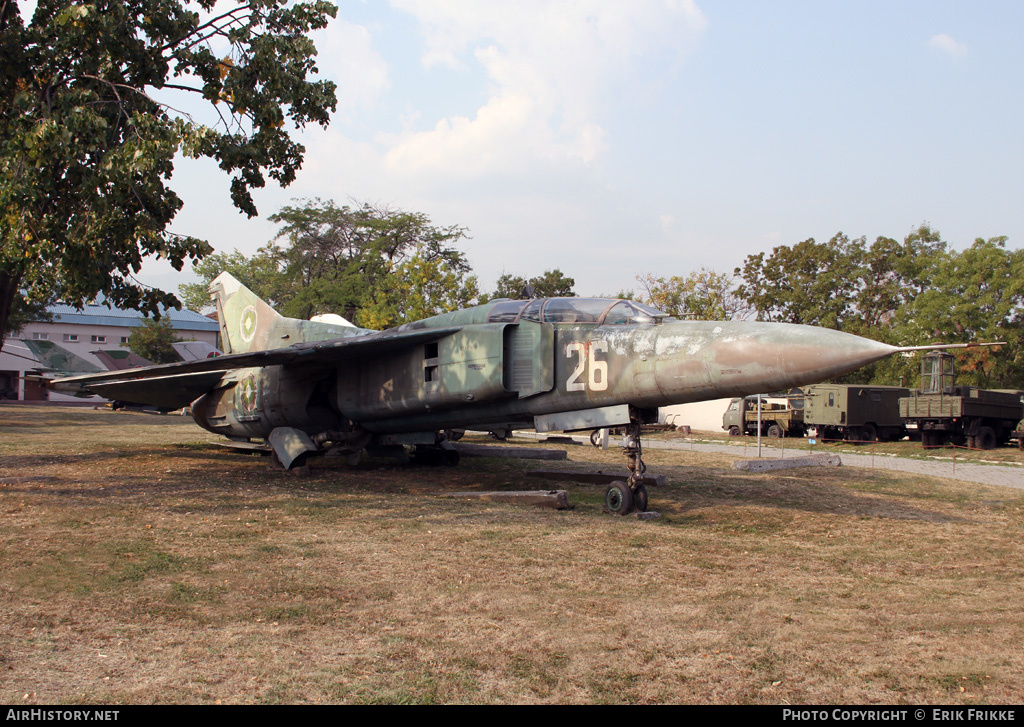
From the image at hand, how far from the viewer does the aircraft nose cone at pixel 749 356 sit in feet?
23.4

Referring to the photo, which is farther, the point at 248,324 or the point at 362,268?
the point at 362,268

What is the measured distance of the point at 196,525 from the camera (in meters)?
7.40

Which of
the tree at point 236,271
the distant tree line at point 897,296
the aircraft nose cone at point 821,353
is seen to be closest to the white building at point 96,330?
the tree at point 236,271

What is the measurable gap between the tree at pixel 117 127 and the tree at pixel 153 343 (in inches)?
2098

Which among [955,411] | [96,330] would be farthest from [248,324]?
[96,330]

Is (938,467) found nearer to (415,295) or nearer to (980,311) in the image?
(415,295)

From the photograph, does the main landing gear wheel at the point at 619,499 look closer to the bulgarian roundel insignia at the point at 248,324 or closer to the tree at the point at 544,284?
the bulgarian roundel insignia at the point at 248,324

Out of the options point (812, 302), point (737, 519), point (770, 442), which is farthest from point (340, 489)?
point (812, 302)

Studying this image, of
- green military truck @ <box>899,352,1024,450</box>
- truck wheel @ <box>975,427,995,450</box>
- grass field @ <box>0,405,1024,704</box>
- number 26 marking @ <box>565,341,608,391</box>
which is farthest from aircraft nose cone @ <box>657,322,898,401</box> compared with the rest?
truck wheel @ <box>975,427,995,450</box>

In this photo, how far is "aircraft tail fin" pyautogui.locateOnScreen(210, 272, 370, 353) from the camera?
14.4 meters

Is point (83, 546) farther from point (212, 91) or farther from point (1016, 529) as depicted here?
point (1016, 529)

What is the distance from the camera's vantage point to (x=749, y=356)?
7.71m

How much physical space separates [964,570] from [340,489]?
762 cm

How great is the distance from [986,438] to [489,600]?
2570 cm
